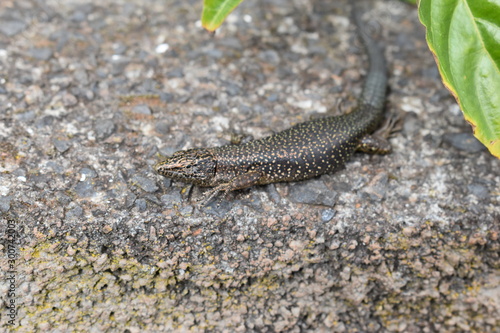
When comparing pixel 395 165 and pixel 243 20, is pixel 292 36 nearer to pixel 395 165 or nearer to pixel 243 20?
pixel 243 20

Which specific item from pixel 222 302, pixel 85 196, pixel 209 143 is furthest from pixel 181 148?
pixel 222 302

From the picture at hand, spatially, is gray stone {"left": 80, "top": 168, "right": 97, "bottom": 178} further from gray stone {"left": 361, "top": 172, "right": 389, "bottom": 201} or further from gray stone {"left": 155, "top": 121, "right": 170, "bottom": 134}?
gray stone {"left": 361, "top": 172, "right": 389, "bottom": 201}

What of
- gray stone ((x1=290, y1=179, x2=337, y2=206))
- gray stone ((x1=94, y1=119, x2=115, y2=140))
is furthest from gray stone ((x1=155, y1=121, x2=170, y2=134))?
gray stone ((x1=290, y1=179, x2=337, y2=206))

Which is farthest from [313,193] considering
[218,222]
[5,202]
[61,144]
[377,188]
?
[5,202]

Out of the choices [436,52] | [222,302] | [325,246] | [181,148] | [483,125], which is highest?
[436,52]

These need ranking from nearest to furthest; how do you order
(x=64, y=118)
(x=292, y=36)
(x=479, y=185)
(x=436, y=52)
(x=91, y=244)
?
(x=436, y=52) < (x=91, y=244) < (x=479, y=185) < (x=64, y=118) < (x=292, y=36)

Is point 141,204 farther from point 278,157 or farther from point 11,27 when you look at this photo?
point 11,27
